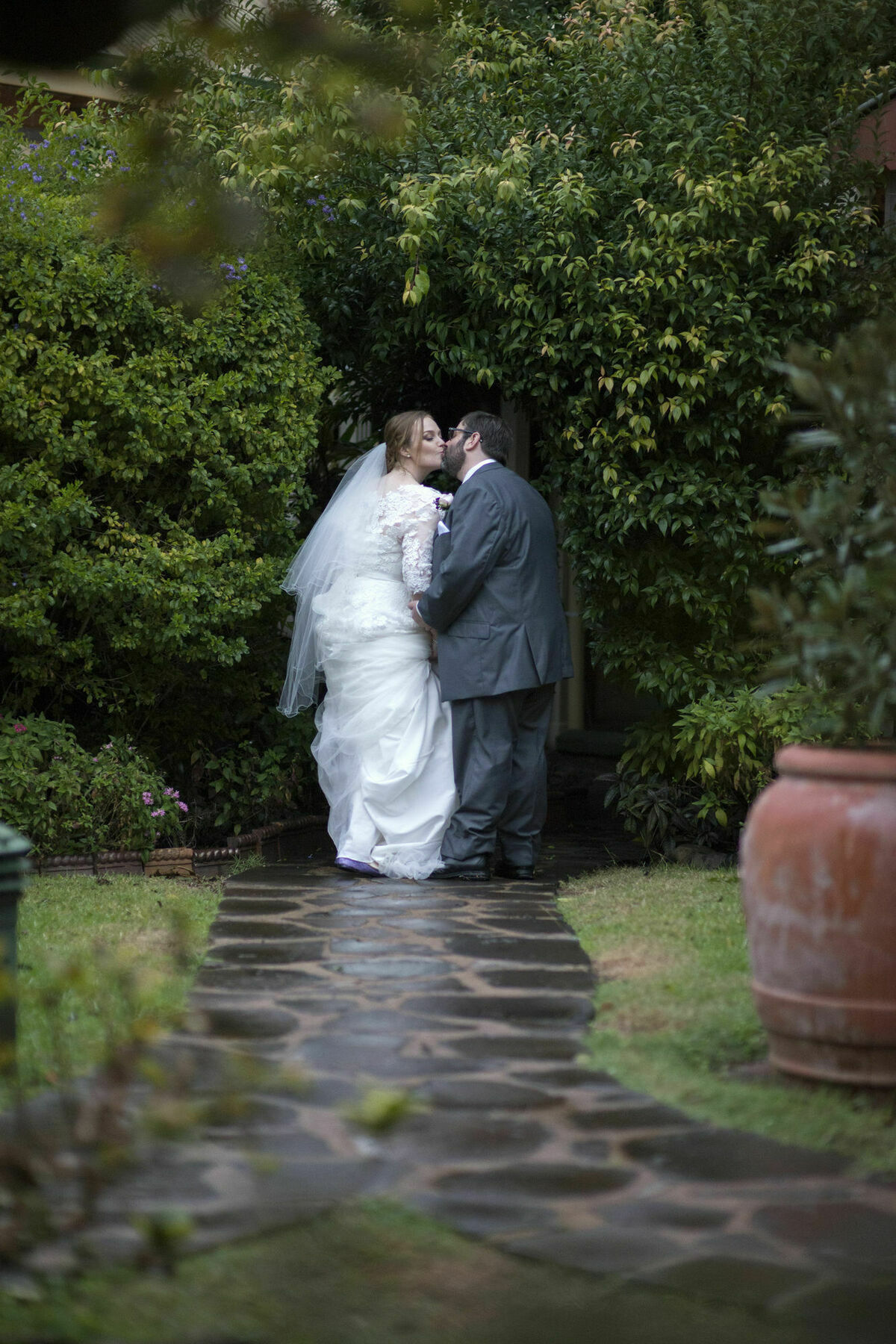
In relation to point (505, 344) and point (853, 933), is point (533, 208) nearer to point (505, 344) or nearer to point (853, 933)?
point (505, 344)

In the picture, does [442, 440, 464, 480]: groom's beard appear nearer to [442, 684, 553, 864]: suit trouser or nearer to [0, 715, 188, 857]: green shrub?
[442, 684, 553, 864]: suit trouser

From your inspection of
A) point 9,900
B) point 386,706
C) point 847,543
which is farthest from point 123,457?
point 847,543

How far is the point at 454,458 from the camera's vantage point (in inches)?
284

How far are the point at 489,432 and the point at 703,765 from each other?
2.01 metres

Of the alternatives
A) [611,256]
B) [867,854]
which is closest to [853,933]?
[867,854]

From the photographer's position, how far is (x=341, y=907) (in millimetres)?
6145

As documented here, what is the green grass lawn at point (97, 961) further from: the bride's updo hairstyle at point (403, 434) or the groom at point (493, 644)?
the bride's updo hairstyle at point (403, 434)

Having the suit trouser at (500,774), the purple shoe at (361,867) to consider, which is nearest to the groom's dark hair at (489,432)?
the suit trouser at (500,774)

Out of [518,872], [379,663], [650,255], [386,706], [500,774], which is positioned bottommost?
[518,872]

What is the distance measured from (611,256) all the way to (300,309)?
5.88ft

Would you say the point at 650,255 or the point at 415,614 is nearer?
the point at 650,255

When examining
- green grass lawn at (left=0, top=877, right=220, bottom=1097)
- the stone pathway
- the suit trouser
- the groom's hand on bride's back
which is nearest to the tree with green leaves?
the suit trouser

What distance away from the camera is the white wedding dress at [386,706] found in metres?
7.13

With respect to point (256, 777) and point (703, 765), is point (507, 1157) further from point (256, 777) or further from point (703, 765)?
point (256, 777)
